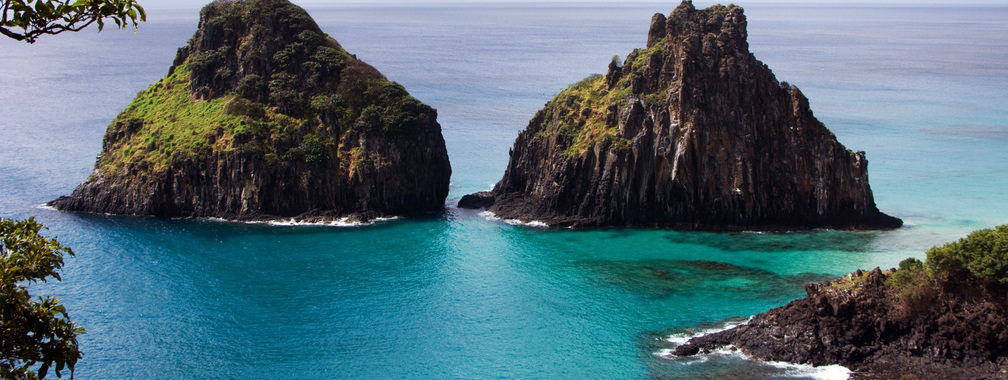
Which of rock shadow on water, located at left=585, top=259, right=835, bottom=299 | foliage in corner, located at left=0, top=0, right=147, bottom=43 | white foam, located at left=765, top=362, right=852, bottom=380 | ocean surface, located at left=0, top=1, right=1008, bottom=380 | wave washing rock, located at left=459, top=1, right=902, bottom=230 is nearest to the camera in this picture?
foliage in corner, located at left=0, top=0, right=147, bottom=43

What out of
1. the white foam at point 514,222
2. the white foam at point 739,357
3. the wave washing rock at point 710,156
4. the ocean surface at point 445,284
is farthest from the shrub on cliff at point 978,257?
the white foam at point 514,222

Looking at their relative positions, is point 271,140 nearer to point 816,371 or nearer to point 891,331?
point 816,371

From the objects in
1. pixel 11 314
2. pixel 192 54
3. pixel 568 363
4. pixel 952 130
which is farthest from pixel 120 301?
pixel 952 130

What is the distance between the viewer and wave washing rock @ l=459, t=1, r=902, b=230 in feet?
313

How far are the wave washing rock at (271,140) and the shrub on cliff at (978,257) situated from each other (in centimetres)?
5980

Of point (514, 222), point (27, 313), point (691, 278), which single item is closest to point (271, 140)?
point (514, 222)

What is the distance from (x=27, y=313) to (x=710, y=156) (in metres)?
85.9

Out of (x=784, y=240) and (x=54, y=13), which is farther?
(x=784, y=240)

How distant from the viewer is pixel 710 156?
95.6 metres

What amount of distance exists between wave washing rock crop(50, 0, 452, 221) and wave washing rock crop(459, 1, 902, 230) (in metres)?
19.4

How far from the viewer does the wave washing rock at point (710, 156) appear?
95.5 meters

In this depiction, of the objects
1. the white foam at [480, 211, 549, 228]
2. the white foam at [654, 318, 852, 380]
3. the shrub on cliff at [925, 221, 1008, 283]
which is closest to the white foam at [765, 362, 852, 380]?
the white foam at [654, 318, 852, 380]

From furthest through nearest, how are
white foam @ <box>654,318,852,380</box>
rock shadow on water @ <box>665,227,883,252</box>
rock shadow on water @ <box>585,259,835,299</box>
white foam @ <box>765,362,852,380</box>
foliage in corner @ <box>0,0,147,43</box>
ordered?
rock shadow on water @ <box>665,227,883,252</box>
rock shadow on water @ <box>585,259,835,299</box>
white foam @ <box>654,318,852,380</box>
white foam @ <box>765,362,852,380</box>
foliage in corner @ <box>0,0,147,43</box>

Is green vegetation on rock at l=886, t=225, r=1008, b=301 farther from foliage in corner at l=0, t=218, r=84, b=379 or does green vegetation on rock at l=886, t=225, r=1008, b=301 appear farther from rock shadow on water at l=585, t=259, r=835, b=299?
foliage in corner at l=0, t=218, r=84, b=379
